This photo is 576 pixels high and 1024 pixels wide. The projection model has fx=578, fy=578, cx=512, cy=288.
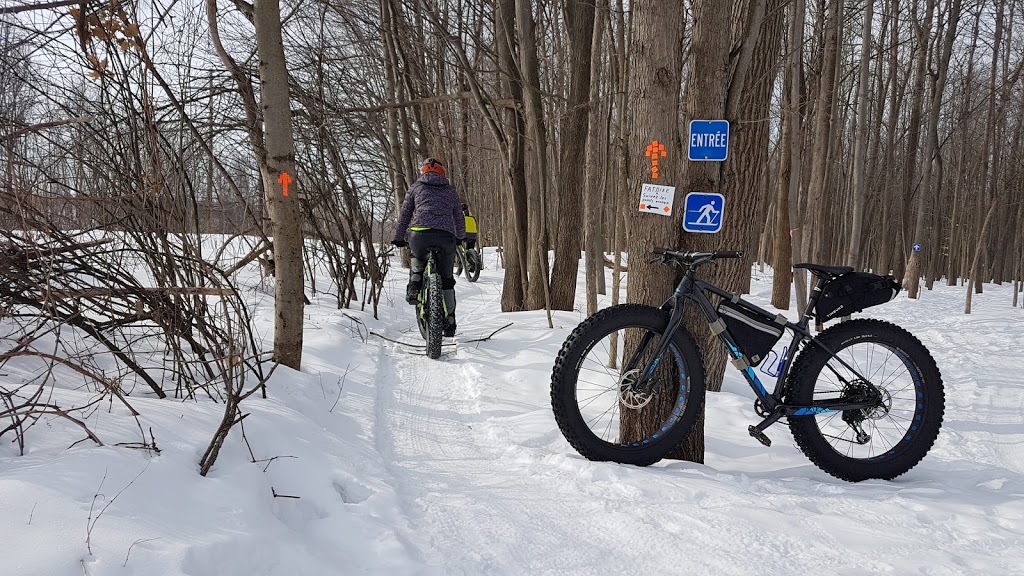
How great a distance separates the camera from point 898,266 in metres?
21.4

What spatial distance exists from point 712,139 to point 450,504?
2.29 m

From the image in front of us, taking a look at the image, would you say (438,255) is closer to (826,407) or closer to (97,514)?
(826,407)

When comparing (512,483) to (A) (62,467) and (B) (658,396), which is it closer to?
(B) (658,396)

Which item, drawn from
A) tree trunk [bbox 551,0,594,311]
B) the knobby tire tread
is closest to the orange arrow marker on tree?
the knobby tire tread

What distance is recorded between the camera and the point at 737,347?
3078mm

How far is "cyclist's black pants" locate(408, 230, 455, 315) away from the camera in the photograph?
5980mm

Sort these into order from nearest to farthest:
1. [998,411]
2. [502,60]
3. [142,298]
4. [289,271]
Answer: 1. [142,298]
2. [289,271]
3. [998,411]
4. [502,60]

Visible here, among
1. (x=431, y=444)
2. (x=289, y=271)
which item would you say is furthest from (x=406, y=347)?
(x=431, y=444)

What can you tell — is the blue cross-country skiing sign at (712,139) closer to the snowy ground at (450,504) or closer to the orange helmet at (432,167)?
the snowy ground at (450,504)

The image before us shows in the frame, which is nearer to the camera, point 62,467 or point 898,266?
point 62,467

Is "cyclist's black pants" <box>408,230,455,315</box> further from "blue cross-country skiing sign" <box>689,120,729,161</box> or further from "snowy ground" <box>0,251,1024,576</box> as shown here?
"blue cross-country skiing sign" <box>689,120,729,161</box>

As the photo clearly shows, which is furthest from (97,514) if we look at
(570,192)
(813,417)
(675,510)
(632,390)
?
(570,192)

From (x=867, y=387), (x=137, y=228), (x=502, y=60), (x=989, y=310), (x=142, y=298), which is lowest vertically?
(x=989, y=310)

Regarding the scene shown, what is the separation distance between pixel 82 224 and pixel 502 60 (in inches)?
254
